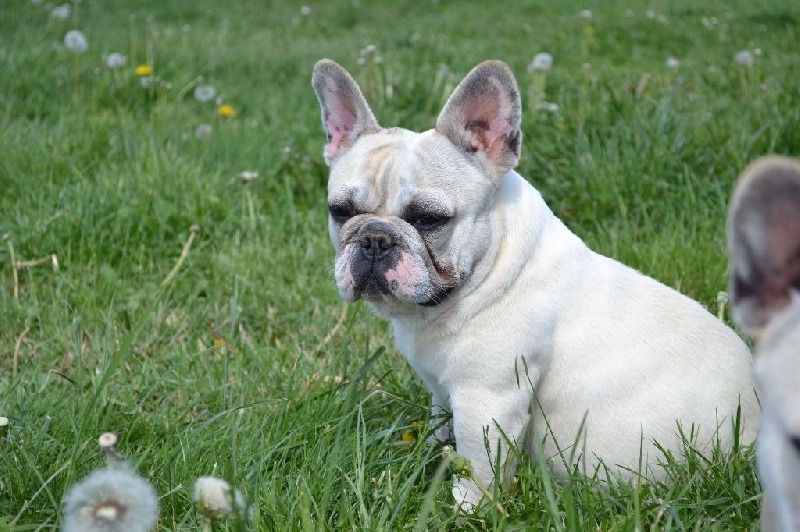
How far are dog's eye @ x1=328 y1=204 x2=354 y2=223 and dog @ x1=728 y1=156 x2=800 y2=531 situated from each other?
1319 millimetres

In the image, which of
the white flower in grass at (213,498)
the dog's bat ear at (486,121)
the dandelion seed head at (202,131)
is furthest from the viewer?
the dandelion seed head at (202,131)

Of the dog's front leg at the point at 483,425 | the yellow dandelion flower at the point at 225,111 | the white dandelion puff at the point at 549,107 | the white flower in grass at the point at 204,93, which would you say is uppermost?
the white dandelion puff at the point at 549,107

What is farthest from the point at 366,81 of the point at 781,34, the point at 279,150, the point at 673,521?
the point at 781,34

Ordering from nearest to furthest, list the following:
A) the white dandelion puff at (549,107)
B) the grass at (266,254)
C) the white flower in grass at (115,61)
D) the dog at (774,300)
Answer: the dog at (774,300), the grass at (266,254), the white dandelion puff at (549,107), the white flower in grass at (115,61)

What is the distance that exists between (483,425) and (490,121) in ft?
2.94

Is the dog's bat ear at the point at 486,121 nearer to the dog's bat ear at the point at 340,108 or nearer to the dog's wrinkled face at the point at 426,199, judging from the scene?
the dog's wrinkled face at the point at 426,199

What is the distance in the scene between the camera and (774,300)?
171 centimetres

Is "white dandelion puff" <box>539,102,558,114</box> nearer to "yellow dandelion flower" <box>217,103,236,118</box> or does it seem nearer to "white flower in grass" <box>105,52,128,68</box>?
"yellow dandelion flower" <box>217,103,236,118</box>

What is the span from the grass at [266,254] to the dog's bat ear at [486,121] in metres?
0.67

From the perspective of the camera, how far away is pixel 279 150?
510cm

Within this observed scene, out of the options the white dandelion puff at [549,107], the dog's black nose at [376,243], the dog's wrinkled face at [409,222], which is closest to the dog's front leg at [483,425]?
the dog's wrinkled face at [409,222]

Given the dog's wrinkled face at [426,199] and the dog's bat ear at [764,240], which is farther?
the dog's wrinkled face at [426,199]

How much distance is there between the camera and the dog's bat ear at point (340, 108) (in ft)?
9.69

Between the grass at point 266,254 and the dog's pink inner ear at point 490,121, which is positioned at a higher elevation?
the dog's pink inner ear at point 490,121
